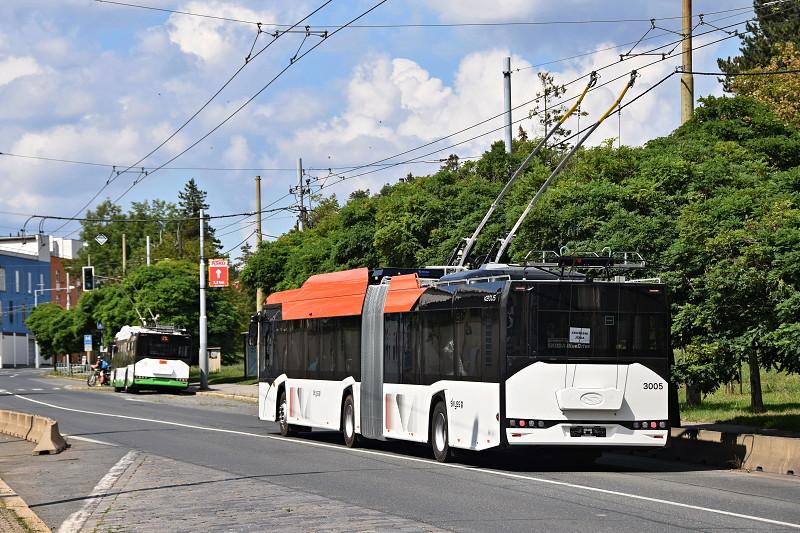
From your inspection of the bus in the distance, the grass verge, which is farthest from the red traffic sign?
the bus in the distance

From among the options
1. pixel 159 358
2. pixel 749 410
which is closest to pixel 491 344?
pixel 749 410

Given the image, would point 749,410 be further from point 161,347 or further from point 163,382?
point 163,382

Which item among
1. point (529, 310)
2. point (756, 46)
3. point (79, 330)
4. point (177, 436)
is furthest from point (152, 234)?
point (529, 310)

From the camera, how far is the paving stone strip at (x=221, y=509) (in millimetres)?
12562

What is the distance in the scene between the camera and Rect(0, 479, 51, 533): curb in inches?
496

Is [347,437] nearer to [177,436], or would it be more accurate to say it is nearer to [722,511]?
[177,436]

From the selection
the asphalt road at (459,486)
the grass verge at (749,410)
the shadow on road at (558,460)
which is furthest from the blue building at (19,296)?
the shadow on road at (558,460)

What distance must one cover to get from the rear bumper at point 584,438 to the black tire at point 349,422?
6.82 m

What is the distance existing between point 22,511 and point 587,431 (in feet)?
26.8

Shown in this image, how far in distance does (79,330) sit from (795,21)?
219 feet

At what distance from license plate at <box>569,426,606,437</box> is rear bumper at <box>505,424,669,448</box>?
43mm

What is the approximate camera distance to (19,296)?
153 m

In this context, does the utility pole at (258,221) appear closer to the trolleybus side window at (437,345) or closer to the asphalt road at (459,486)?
the asphalt road at (459,486)

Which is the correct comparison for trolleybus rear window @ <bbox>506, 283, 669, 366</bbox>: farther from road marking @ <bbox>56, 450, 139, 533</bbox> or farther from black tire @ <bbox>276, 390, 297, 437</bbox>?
black tire @ <bbox>276, 390, 297, 437</bbox>
